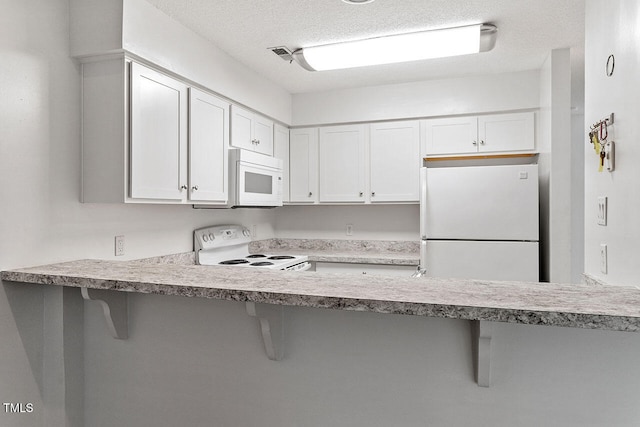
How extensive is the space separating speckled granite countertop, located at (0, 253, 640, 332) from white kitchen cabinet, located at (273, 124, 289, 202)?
2.33m

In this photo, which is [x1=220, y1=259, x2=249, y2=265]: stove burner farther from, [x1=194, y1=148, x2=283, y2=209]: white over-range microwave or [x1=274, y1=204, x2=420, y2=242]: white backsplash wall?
[x1=274, y1=204, x2=420, y2=242]: white backsplash wall

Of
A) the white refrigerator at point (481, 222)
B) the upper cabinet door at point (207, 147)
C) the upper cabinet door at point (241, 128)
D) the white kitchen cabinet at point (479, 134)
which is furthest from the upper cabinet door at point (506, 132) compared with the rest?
the upper cabinet door at point (207, 147)

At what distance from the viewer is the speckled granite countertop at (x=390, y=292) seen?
993 millimetres

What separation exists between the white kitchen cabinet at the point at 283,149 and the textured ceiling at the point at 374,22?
728mm

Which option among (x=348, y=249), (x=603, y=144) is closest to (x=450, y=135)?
(x=348, y=249)

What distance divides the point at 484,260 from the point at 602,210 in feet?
5.17

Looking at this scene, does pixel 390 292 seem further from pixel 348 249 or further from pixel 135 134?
pixel 348 249

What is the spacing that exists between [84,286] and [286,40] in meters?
2.00

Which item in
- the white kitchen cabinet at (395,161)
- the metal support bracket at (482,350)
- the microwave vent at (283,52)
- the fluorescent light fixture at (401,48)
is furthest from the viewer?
the white kitchen cabinet at (395,161)

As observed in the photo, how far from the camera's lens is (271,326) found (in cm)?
145

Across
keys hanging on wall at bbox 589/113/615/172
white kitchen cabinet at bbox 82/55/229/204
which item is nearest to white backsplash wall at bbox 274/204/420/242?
white kitchen cabinet at bbox 82/55/229/204

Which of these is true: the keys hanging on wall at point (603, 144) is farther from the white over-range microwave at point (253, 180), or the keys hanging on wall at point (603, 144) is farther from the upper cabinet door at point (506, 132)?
the white over-range microwave at point (253, 180)

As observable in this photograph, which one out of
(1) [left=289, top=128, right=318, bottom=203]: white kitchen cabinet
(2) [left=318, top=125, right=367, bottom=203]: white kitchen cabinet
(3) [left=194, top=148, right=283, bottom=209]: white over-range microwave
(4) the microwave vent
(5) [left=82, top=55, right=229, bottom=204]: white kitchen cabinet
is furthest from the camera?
(1) [left=289, top=128, right=318, bottom=203]: white kitchen cabinet

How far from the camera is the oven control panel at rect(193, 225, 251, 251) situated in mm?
3150
